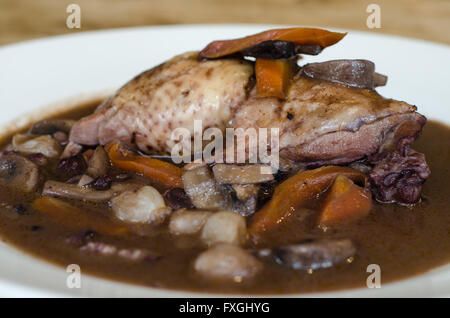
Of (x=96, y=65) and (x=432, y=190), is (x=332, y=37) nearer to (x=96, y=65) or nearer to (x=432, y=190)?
(x=432, y=190)

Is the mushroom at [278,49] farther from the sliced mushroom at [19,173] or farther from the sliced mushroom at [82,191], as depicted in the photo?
the sliced mushroom at [19,173]

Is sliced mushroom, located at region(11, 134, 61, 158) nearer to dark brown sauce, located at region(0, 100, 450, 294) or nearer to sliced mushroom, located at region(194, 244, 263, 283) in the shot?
dark brown sauce, located at region(0, 100, 450, 294)

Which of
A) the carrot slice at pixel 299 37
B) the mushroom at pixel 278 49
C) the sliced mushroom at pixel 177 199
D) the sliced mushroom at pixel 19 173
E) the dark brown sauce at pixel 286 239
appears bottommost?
the dark brown sauce at pixel 286 239

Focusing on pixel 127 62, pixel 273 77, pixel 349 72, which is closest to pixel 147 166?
pixel 273 77

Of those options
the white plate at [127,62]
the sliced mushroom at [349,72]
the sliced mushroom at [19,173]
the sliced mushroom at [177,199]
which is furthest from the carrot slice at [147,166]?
the white plate at [127,62]

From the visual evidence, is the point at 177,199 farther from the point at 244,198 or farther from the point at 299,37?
the point at 299,37
